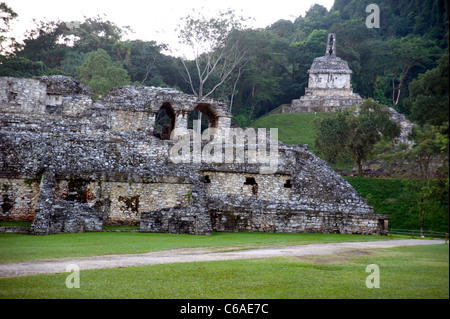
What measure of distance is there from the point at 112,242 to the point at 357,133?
86.9 feet

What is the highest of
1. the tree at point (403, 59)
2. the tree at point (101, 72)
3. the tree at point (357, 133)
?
the tree at point (403, 59)

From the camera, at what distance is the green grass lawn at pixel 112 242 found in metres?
12.5

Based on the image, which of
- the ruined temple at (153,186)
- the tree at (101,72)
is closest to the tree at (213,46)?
the tree at (101,72)

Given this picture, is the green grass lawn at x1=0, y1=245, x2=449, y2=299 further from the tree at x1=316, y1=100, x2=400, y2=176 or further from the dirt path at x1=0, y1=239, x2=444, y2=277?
the tree at x1=316, y1=100, x2=400, y2=176

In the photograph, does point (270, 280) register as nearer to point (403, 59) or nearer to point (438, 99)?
point (438, 99)

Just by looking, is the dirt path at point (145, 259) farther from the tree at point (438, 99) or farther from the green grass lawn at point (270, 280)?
the tree at point (438, 99)

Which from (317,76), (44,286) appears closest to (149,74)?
(317,76)

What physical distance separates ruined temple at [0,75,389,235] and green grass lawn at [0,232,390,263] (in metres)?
1.10

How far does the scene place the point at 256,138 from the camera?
996 inches

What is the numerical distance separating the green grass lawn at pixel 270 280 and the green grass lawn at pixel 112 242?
3079mm

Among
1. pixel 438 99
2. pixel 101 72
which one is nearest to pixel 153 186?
pixel 438 99

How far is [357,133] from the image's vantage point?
3753cm

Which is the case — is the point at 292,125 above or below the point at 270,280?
above
